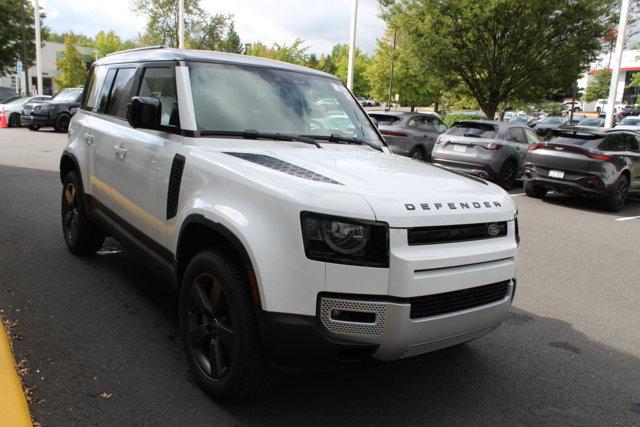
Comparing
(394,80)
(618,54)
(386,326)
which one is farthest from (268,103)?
(394,80)

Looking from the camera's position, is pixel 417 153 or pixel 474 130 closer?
pixel 474 130

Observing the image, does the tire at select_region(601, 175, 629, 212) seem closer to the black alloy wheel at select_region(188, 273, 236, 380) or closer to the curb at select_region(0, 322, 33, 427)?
the black alloy wheel at select_region(188, 273, 236, 380)

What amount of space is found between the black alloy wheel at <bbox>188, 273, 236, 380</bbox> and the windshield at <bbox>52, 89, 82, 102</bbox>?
22194 millimetres

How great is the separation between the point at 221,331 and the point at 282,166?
0.97 m

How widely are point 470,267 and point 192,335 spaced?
1669 mm

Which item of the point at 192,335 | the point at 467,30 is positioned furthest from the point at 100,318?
the point at 467,30

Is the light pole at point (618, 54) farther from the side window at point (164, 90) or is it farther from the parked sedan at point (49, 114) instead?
the parked sedan at point (49, 114)

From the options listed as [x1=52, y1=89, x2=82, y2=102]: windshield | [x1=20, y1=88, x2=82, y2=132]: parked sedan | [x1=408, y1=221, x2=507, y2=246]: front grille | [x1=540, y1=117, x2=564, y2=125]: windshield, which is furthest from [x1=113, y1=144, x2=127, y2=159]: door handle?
[x1=540, y1=117, x2=564, y2=125]: windshield

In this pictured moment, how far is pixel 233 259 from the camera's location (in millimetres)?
2943

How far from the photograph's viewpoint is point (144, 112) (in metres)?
3.55

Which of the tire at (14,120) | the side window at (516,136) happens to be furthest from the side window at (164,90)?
the tire at (14,120)

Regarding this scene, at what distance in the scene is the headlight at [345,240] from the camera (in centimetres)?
254

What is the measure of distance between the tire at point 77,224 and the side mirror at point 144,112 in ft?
6.65

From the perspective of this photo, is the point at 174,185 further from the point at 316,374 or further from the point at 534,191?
the point at 534,191
